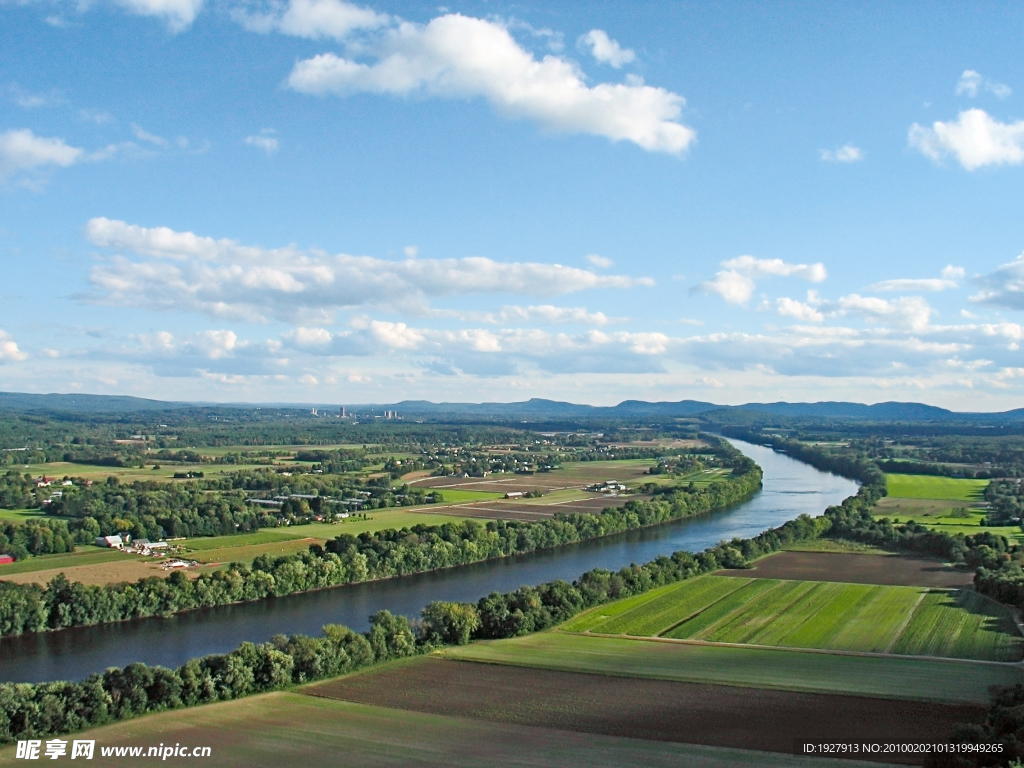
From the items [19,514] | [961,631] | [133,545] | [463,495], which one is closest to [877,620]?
[961,631]

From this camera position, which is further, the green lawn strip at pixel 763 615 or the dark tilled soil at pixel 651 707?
the green lawn strip at pixel 763 615

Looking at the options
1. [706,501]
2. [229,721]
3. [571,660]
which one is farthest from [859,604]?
[706,501]

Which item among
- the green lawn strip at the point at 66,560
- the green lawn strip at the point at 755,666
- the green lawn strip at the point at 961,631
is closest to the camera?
the green lawn strip at the point at 755,666

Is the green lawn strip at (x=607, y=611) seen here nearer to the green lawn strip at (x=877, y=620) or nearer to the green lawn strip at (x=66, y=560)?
the green lawn strip at (x=877, y=620)

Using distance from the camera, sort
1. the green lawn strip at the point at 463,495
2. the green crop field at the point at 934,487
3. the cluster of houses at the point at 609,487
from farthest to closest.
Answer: the cluster of houses at the point at 609,487, the green lawn strip at the point at 463,495, the green crop field at the point at 934,487

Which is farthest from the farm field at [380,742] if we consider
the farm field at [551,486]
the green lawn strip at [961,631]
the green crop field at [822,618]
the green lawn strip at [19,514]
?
the green lawn strip at [19,514]

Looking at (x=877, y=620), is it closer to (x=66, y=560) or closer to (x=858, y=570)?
(x=858, y=570)

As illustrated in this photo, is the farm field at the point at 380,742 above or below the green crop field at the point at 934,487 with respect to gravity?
below
